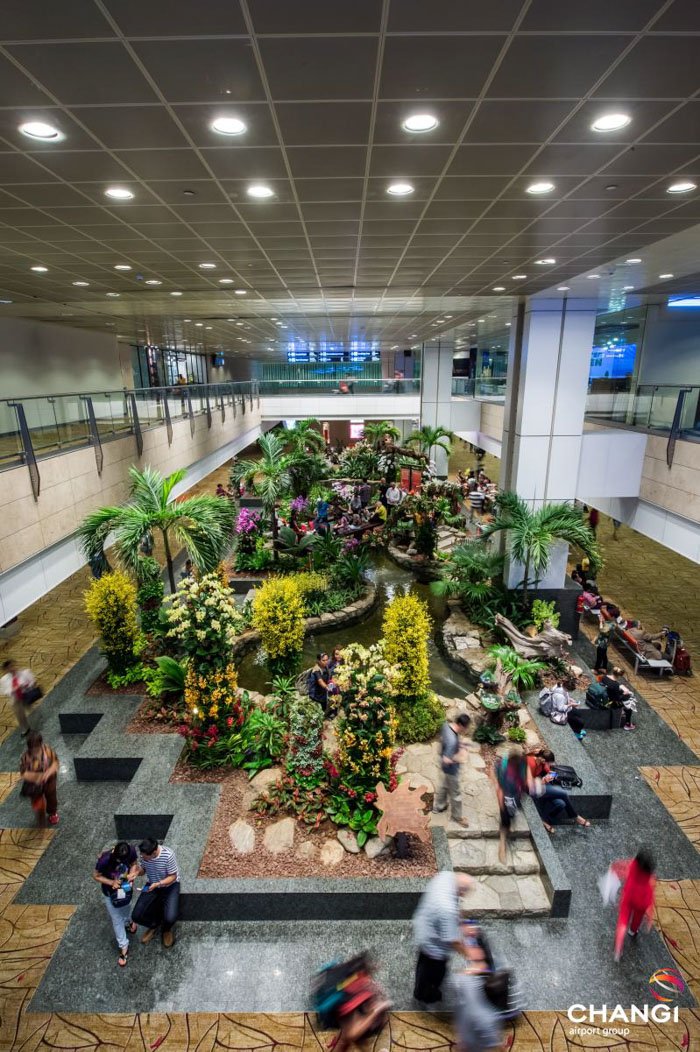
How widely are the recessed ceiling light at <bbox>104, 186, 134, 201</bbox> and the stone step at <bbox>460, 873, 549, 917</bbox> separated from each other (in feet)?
22.6

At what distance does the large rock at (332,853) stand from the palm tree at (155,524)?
14.6 ft

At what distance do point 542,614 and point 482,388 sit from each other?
13.9m

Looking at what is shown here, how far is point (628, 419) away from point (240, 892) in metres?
11.1

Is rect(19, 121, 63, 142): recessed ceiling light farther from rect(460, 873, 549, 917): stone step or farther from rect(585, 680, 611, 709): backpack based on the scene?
rect(585, 680, 611, 709): backpack

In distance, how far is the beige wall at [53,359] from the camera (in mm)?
13664

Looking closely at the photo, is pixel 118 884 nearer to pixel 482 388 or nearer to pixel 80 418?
pixel 80 418

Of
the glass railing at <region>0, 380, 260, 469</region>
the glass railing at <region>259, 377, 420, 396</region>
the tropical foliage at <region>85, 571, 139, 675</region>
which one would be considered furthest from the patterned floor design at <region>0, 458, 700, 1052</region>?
the glass railing at <region>259, 377, 420, 396</region>

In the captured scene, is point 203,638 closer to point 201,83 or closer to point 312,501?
point 201,83

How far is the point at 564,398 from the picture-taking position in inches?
405

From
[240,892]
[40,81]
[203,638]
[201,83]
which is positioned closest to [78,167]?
[40,81]

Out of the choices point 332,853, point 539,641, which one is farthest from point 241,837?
point 539,641

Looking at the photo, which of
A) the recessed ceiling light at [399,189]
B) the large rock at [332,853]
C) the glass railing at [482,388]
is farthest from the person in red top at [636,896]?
the glass railing at [482,388]

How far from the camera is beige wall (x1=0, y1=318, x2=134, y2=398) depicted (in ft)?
44.8

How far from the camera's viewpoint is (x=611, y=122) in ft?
11.3
